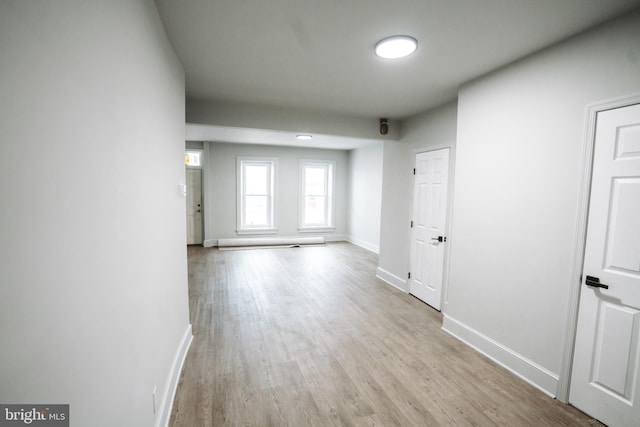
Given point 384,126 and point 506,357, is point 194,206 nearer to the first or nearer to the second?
point 384,126

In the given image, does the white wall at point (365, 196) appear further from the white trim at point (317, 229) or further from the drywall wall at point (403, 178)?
the drywall wall at point (403, 178)

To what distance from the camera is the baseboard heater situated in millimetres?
7348

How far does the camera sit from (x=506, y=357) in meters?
2.53

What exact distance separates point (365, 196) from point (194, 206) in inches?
178

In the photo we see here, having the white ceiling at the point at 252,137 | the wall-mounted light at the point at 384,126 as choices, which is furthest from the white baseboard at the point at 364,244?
the wall-mounted light at the point at 384,126

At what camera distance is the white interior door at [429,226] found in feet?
12.1

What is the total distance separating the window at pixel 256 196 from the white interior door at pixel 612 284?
670 cm

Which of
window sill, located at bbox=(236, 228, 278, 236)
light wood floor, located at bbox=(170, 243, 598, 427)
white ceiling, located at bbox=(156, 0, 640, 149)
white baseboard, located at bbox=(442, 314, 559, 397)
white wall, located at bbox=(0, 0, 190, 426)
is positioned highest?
white ceiling, located at bbox=(156, 0, 640, 149)

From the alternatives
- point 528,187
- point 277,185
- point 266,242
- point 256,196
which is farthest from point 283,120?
point 266,242

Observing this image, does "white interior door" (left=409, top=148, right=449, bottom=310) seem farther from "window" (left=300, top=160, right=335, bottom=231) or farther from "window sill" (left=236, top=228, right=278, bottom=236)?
"window sill" (left=236, top=228, right=278, bottom=236)

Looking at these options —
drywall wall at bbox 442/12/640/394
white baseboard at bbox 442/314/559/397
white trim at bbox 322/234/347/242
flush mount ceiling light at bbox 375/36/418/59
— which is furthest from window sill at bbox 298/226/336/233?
flush mount ceiling light at bbox 375/36/418/59

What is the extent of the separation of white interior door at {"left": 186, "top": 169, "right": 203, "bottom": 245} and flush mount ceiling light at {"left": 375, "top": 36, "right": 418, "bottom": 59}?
6216 millimetres

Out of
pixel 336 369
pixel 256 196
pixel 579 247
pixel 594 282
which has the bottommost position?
pixel 336 369

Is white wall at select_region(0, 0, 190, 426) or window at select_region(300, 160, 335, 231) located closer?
white wall at select_region(0, 0, 190, 426)
